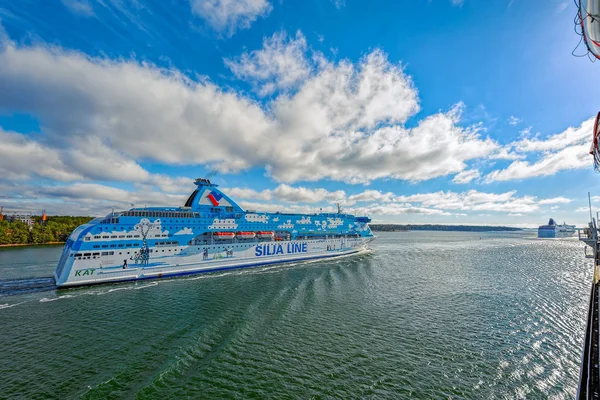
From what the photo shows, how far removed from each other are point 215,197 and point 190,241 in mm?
7956

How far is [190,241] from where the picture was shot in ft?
113

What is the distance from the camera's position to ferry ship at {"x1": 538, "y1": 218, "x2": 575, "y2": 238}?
134125 mm

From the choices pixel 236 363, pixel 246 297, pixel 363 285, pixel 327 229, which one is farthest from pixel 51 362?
pixel 327 229

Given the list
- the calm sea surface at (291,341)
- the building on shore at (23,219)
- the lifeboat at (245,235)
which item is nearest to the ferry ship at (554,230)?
the calm sea surface at (291,341)

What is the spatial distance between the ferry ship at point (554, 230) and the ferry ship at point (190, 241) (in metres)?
153

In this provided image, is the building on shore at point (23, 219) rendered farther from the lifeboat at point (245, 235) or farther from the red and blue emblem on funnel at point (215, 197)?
the lifeboat at point (245, 235)

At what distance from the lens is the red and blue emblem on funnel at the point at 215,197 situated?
38.8 metres

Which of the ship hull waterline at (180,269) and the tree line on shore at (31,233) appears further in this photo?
the tree line on shore at (31,233)

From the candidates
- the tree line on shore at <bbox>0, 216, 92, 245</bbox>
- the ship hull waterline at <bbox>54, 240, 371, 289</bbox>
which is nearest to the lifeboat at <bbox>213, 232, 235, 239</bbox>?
the ship hull waterline at <bbox>54, 240, 371, 289</bbox>

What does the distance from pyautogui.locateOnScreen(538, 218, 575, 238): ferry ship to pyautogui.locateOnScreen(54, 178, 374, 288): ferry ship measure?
152558 mm

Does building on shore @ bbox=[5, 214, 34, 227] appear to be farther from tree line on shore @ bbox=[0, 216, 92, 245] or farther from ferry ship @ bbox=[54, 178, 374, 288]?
ferry ship @ bbox=[54, 178, 374, 288]

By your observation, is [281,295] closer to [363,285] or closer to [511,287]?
[363,285]

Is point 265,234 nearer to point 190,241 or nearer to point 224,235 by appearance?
point 224,235

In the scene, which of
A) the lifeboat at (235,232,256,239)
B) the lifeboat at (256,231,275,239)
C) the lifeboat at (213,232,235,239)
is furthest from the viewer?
the lifeboat at (256,231,275,239)
